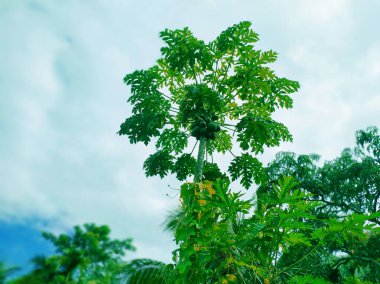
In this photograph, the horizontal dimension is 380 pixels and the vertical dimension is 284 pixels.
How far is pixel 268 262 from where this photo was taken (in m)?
2.75

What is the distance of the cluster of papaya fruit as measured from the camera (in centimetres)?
622

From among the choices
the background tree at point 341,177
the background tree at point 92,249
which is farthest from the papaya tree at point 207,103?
the background tree at point 92,249

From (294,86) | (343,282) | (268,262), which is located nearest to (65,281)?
(294,86)

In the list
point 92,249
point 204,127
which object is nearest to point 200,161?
point 204,127

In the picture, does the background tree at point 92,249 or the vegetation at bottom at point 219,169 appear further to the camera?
the background tree at point 92,249

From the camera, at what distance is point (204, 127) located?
623 cm

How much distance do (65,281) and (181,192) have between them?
12.1 metres

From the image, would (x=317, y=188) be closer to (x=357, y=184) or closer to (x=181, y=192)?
(x=357, y=184)

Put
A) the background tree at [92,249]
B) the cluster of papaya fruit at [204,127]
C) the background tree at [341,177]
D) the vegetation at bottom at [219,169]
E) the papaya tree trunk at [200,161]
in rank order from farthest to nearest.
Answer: the background tree at [92,249] < the background tree at [341,177] < the cluster of papaya fruit at [204,127] < the papaya tree trunk at [200,161] < the vegetation at bottom at [219,169]

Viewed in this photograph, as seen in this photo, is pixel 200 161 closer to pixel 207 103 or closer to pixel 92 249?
pixel 207 103

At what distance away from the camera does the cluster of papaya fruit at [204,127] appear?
622cm

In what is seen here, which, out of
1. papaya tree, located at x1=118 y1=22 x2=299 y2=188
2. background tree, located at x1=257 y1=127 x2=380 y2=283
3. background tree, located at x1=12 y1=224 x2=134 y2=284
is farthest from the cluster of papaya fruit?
background tree, located at x1=12 y1=224 x2=134 y2=284

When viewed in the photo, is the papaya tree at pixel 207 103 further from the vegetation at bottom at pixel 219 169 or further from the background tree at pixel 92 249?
the background tree at pixel 92 249

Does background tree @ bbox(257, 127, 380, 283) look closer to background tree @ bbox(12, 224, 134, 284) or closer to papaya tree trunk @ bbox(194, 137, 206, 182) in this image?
papaya tree trunk @ bbox(194, 137, 206, 182)
